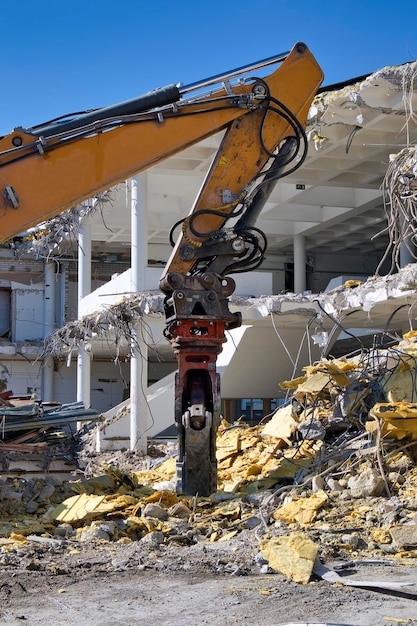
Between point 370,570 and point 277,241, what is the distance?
72.2 ft

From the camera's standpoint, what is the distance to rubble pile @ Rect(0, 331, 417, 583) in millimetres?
7441

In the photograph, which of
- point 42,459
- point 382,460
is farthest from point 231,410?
point 382,460

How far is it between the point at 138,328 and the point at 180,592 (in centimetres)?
1431

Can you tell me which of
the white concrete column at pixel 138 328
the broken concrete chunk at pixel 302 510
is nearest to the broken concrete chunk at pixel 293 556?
the broken concrete chunk at pixel 302 510

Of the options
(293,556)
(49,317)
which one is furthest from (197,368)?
(49,317)

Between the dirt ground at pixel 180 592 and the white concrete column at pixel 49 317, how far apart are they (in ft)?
80.2

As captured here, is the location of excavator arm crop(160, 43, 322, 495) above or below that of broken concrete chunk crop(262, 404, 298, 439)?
above

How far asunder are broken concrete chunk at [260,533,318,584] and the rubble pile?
10mm

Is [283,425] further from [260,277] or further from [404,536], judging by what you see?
[260,277]

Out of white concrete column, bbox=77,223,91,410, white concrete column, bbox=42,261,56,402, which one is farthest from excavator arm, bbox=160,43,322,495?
white concrete column, bbox=42,261,56,402

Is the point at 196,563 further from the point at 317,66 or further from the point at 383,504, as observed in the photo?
the point at 317,66

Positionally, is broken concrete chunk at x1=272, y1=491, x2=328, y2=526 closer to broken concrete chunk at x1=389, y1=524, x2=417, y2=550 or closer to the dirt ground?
the dirt ground

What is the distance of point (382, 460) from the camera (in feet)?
30.8

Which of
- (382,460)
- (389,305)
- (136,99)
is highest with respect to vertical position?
(136,99)
